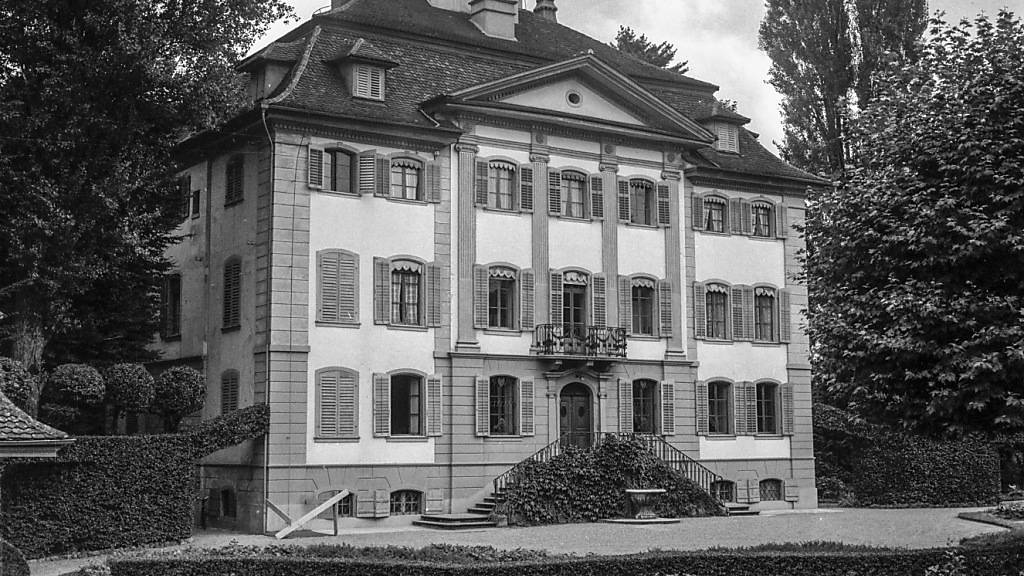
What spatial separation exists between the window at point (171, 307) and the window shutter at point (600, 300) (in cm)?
1130

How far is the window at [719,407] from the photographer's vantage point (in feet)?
125

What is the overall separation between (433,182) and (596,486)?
8641 millimetres

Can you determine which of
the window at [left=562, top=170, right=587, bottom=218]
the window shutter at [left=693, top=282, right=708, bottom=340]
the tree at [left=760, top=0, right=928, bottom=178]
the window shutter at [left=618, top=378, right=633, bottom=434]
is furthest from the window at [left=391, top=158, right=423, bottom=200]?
the tree at [left=760, top=0, right=928, bottom=178]

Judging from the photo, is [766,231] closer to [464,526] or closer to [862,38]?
[862,38]

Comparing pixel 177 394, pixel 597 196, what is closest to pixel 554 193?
pixel 597 196

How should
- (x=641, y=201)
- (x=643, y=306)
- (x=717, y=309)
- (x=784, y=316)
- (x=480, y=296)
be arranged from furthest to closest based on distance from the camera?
(x=784, y=316) < (x=717, y=309) < (x=641, y=201) < (x=643, y=306) < (x=480, y=296)

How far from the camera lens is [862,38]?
44.5 m

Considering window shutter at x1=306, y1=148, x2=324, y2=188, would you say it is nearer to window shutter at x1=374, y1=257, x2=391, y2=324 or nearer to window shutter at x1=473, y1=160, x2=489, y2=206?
window shutter at x1=374, y1=257, x2=391, y2=324

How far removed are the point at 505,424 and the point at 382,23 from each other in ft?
36.8

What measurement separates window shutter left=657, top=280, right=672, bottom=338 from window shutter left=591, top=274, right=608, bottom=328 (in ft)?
6.06

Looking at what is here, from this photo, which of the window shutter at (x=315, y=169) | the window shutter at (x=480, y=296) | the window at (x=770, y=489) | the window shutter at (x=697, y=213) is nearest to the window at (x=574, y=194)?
the window shutter at (x=480, y=296)

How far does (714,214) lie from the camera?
39.1 metres

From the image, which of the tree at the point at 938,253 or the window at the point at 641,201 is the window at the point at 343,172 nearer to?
the window at the point at 641,201

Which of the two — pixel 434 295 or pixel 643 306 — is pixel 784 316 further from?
pixel 434 295
